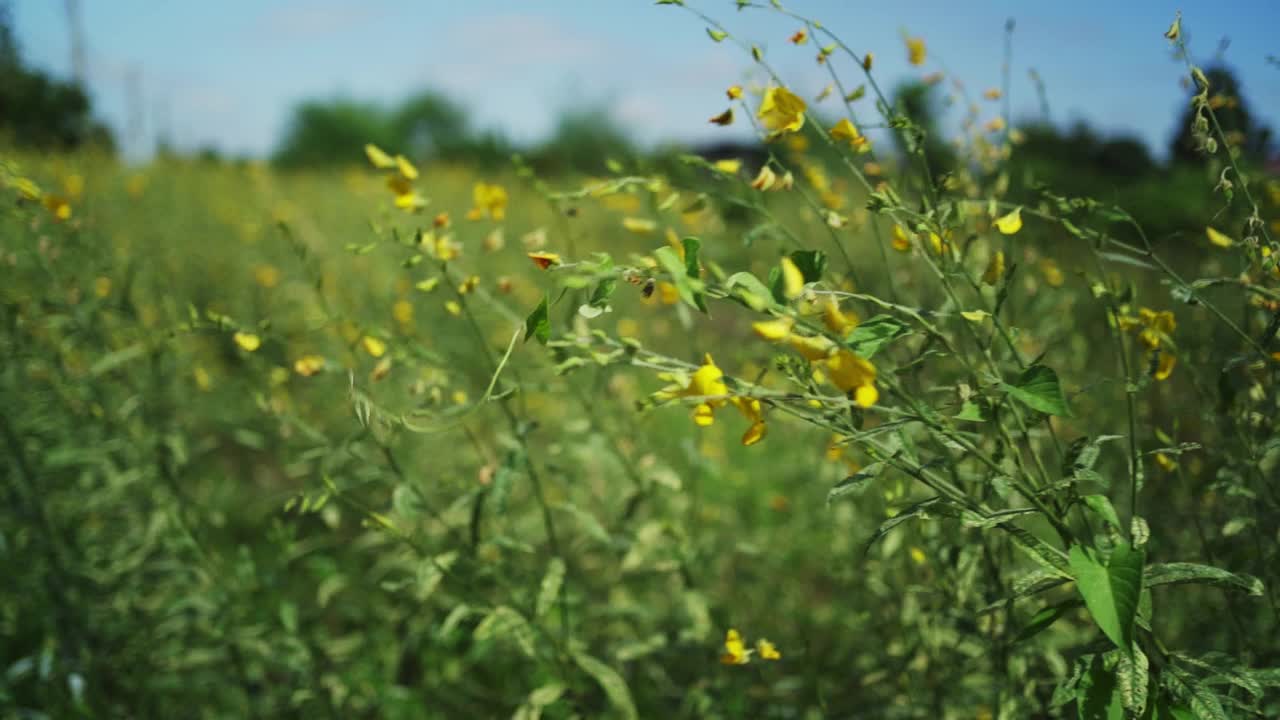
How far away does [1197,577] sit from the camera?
90cm

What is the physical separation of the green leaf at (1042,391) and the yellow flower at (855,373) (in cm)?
18

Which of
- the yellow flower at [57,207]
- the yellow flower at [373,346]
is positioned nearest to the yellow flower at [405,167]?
the yellow flower at [373,346]

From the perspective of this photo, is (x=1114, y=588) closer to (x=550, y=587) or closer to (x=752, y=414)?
(x=752, y=414)

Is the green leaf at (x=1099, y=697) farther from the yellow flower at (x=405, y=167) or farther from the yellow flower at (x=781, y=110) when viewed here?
the yellow flower at (x=405, y=167)

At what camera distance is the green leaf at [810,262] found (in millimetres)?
819

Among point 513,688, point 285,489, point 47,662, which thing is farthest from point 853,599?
point 285,489

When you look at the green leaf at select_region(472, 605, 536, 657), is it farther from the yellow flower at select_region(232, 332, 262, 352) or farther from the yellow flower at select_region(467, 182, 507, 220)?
the yellow flower at select_region(467, 182, 507, 220)

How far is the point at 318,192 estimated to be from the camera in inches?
353

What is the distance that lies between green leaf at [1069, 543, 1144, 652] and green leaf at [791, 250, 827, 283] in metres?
0.42

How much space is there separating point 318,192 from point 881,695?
8.93 metres

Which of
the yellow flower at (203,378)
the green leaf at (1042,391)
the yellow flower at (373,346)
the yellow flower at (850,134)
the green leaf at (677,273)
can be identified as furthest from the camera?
the yellow flower at (203,378)

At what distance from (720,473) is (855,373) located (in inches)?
47.9

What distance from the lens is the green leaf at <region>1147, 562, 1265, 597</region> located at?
86 cm

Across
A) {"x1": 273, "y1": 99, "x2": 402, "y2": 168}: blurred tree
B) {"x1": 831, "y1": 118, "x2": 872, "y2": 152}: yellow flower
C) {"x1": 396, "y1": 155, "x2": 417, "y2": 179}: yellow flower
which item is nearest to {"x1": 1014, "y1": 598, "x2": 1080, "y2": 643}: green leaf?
{"x1": 831, "y1": 118, "x2": 872, "y2": 152}: yellow flower
